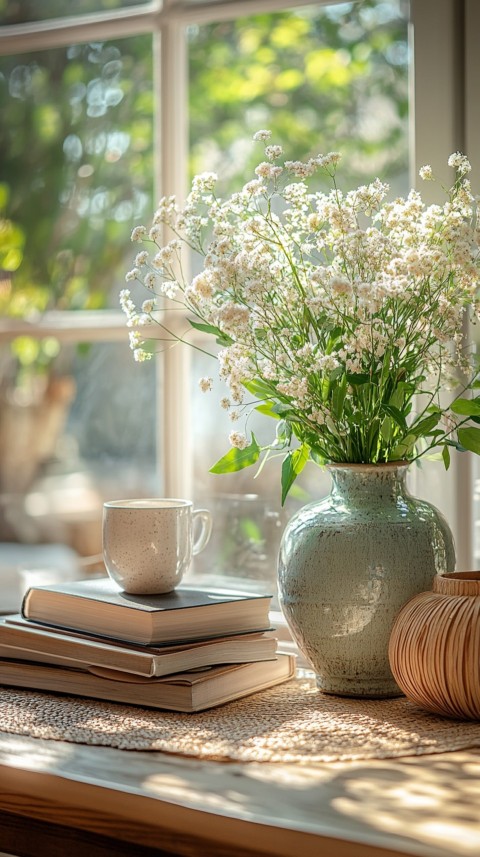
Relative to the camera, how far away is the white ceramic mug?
3.92 feet

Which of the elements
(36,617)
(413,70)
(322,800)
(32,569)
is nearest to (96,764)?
(322,800)

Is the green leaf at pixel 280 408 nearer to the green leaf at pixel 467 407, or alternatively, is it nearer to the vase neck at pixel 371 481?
the vase neck at pixel 371 481

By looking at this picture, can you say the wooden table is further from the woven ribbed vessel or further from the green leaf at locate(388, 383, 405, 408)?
the green leaf at locate(388, 383, 405, 408)

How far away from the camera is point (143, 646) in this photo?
1.10 m

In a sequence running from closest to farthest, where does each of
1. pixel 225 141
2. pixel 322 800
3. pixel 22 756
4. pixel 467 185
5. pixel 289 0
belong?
pixel 322 800 → pixel 22 756 → pixel 467 185 → pixel 289 0 → pixel 225 141

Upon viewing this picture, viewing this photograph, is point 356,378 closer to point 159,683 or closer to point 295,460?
point 295,460

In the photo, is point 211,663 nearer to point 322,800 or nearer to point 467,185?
point 322,800

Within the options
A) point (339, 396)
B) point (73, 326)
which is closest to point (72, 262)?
point (73, 326)

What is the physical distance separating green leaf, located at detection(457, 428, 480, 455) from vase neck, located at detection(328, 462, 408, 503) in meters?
0.07

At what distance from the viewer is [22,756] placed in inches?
36.7

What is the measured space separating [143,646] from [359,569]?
0.25 metres

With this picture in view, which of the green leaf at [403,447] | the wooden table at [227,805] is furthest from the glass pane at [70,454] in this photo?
the wooden table at [227,805]

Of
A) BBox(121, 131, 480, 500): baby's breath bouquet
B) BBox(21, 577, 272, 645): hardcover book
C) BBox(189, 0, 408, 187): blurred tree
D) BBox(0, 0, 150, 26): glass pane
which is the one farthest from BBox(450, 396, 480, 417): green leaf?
BBox(0, 0, 150, 26): glass pane

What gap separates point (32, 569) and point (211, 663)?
Answer: 0.69 metres
